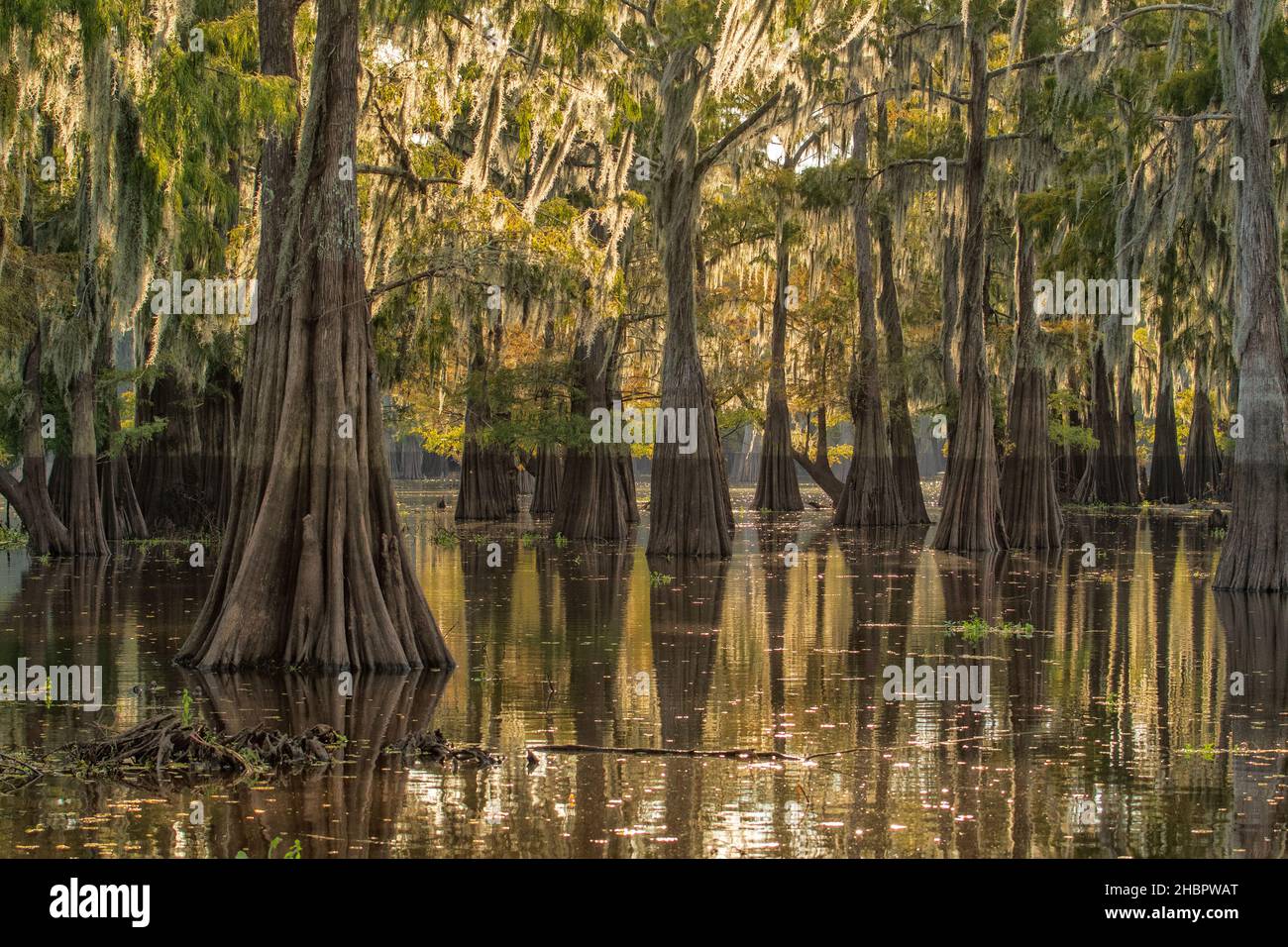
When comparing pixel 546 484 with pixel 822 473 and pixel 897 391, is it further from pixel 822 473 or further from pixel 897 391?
pixel 897 391

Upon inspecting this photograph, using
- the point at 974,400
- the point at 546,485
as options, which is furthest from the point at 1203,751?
the point at 546,485

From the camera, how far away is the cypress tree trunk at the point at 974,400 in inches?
Result: 1131

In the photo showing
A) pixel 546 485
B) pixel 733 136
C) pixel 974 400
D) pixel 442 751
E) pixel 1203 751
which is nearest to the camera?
pixel 442 751

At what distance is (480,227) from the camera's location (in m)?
19.0

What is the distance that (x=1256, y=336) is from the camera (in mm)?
19672

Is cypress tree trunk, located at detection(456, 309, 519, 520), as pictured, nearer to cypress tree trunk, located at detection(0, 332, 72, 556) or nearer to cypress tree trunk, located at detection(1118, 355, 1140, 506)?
cypress tree trunk, located at detection(0, 332, 72, 556)

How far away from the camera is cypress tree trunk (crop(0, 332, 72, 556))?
26438mm

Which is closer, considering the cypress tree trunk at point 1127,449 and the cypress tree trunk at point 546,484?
the cypress tree trunk at point 546,484

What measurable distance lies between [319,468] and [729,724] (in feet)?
13.9

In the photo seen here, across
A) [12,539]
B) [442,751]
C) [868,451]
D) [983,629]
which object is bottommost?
[442,751]

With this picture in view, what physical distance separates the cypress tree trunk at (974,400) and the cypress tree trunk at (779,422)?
6.34 m

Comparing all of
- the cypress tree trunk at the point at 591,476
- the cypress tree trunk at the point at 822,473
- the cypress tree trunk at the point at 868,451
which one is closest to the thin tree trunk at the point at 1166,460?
the cypress tree trunk at the point at 822,473

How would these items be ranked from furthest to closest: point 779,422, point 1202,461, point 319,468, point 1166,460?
point 1202,461 < point 1166,460 < point 779,422 < point 319,468

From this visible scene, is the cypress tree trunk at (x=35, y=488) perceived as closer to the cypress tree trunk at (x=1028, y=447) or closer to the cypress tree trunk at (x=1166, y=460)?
the cypress tree trunk at (x=1028, y=447)
